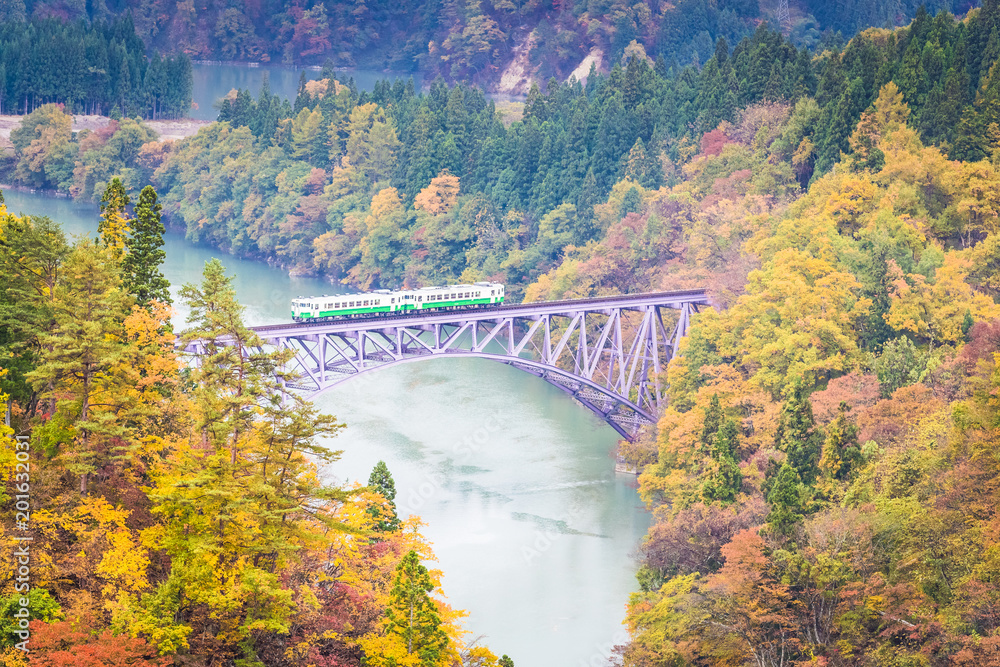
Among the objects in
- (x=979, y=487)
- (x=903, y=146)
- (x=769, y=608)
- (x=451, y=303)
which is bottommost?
(x=769, y=608)

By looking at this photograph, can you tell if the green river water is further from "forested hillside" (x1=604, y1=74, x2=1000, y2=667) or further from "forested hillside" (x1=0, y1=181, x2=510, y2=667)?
"forested hillside" (x1=0, y1=181, x2=510, y2=667)

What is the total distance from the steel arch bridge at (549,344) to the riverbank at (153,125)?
81811 mm

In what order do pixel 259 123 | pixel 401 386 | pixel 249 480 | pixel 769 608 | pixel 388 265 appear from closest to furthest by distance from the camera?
1. pixel 249 480
2. pixel 769 608
3. pixel 401 386
4. pixel 388 265
5. pixel 259 123

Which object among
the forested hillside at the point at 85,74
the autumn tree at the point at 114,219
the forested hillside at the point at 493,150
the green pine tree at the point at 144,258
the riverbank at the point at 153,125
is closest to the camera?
the green pine tree at the point at 144,258

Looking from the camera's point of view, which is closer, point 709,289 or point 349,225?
point 709,289

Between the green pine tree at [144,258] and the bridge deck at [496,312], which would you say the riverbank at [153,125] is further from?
Answer: the green pine tree at [144,258]

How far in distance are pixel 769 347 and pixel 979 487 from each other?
21173 millimetres

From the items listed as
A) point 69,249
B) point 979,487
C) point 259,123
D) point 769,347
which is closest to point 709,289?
point 769,347

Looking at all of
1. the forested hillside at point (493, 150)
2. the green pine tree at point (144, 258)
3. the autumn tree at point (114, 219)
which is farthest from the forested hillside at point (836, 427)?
the autumn tree at point (114, 219)

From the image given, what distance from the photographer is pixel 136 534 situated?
45.7 meters

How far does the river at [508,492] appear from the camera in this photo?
2547 inches

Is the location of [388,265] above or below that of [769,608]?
above

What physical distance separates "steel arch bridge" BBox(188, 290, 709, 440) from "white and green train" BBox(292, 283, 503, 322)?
0.68 metres

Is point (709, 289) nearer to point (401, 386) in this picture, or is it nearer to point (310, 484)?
point (401, 386)
